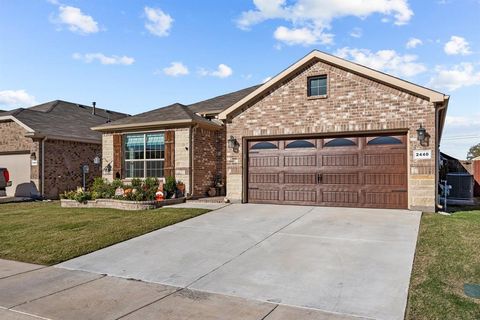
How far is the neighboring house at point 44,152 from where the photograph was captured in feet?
57.4

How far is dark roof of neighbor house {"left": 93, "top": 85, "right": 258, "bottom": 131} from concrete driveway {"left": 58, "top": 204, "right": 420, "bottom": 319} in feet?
19.5

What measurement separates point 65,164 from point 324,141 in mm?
13724

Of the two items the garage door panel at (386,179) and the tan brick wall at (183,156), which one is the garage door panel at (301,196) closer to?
the garage door panel at (386,179)

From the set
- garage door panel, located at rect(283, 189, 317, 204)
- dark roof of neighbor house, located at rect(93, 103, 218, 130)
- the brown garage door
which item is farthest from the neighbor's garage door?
garage door panel, located at rect(283, 189, 317, 204)

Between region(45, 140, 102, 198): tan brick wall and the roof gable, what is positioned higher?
the roof gable

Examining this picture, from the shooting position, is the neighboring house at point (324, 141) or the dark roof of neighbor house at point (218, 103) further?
the dark roof of neighbor house at point (218, 103)

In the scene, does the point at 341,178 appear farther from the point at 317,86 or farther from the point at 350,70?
the point at 350,70

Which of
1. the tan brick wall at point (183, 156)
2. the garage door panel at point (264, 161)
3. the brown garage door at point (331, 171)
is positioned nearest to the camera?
the brown garage door at point (331, 171)

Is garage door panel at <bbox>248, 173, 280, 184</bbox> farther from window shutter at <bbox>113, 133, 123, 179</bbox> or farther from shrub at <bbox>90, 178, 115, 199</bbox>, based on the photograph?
window shutter at <bbox>113, 133, 123, 179</bbox>

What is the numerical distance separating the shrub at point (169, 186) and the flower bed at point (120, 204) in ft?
1.77

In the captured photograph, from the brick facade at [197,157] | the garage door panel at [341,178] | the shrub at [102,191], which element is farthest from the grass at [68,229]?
the garage door panel at [341,178]

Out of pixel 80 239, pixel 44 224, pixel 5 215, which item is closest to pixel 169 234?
pixel 80 239

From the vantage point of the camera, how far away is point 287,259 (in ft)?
21.2

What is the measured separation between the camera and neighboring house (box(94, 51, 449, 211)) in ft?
35.4
